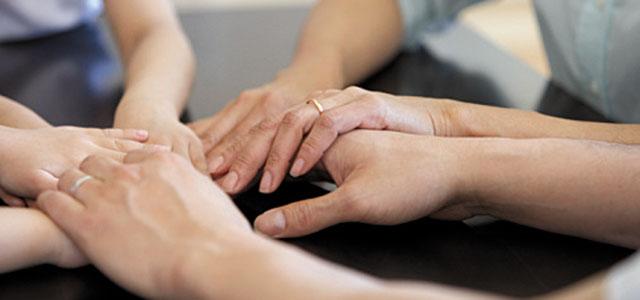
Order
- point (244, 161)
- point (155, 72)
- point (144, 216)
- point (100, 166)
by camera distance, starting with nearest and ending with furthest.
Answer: point (144, 216) → point (100, 166) → point (244, 161) → point (155, 72)

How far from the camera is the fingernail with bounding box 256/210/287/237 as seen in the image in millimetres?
852

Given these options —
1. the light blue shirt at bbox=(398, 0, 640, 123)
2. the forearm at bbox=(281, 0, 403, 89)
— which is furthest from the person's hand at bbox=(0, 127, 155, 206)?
the light blue shirt at bbox=(398, 0, 640, 123)

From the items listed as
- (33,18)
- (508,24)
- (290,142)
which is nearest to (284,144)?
(290,142)

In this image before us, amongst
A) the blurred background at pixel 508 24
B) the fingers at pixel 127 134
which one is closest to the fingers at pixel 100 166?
the fingers at pixel 127 134

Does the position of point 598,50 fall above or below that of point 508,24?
above

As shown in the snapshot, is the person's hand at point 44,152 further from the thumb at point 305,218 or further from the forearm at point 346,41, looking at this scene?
the forearm at point 346,41

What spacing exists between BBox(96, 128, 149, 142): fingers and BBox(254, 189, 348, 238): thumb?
221mm

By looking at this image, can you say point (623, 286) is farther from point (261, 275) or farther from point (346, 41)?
point (346, 41)

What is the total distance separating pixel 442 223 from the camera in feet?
2.93

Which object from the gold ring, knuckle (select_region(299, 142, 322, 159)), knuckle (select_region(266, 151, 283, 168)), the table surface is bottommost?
the table surface

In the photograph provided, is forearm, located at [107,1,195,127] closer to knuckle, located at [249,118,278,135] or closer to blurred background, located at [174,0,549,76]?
knuckle, located at [249,118,278,135]

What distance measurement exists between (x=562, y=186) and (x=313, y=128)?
0.26m

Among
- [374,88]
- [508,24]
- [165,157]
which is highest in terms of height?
[165,157]

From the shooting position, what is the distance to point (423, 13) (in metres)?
1.37
